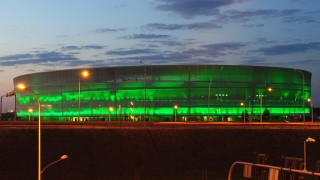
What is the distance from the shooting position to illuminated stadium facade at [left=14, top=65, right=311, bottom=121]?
153375mm
